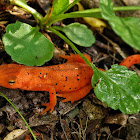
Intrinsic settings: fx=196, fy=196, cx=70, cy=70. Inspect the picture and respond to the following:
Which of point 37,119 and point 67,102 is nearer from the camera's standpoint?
point 37,119

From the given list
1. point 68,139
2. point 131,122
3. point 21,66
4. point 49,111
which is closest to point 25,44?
point 21,66

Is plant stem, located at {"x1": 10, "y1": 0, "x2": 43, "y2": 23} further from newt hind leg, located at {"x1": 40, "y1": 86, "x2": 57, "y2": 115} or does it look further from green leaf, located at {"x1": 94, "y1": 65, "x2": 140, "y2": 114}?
green leaf, located at {"x1": 94, "y1": 65, "x2": 140, "y2": 114}

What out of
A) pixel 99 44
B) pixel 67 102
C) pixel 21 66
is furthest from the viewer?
pixel 99 44

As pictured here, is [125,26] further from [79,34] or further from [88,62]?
[79,34]

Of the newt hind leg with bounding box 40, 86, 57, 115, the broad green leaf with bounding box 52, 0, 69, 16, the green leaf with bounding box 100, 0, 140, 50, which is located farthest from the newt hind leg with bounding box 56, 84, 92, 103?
the green leaf with bounding box 100, 0, 140, 50

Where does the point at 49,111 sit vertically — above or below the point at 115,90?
below

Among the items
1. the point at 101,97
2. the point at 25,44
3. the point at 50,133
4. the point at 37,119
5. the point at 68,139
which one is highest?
the point at 25,44

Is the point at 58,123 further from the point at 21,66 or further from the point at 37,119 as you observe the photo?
the point at 21,66
